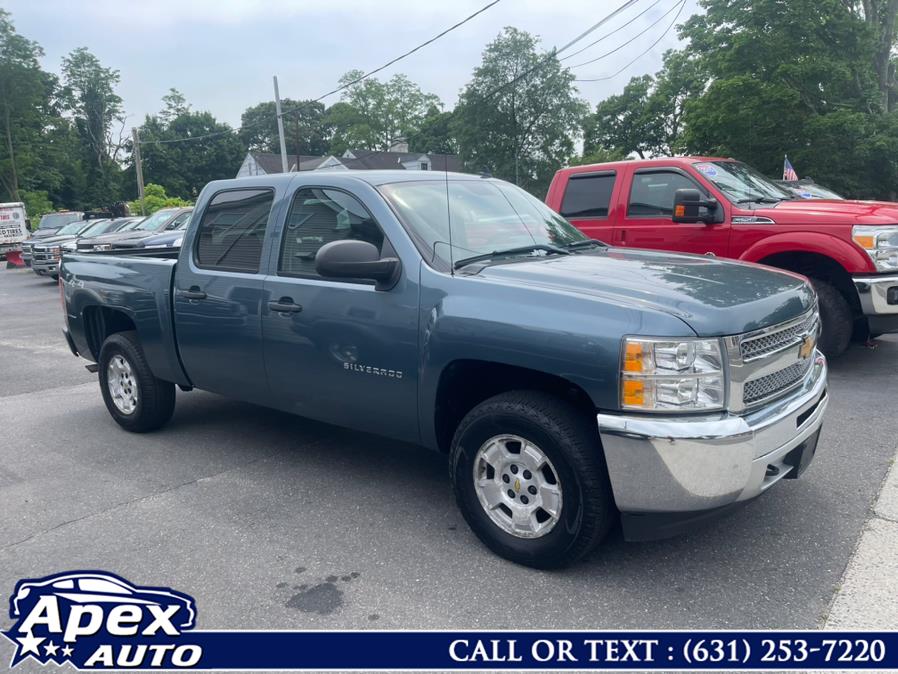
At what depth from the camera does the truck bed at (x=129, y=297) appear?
515cm

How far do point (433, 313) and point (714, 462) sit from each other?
4.78ft

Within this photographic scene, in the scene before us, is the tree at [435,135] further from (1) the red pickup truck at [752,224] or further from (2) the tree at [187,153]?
(1) the red pickup truck at [752,224]

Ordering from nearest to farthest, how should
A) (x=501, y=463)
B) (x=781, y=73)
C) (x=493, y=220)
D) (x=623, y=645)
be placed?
(x=623, y=645) < (x=501, y=463) < (x=493, y=220) < (x=781, y=73)

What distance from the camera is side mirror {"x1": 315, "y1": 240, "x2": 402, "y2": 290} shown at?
3.61m

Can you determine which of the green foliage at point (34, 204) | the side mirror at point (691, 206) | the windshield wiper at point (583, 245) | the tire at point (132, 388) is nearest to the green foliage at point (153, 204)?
the green foliage at point (34, 204)

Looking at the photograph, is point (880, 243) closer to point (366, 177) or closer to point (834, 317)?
point (834, 317)

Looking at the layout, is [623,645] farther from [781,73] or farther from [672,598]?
[781,73]

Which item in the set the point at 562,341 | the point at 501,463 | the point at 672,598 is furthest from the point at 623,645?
the point at 562,341

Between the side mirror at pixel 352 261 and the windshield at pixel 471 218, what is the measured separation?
274 mm

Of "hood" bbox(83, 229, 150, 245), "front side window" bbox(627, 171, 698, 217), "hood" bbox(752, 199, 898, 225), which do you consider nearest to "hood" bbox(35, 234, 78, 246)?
"hood" bbox(83, 229, 150, 245)

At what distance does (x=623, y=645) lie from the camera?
2.87 metres

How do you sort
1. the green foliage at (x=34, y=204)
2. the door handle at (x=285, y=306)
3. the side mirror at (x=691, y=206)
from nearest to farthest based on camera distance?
1. the door handle at (x=285, y=306)
2. the side mirror at (x=691, y=206)
3. the green foliage at (x=34, y=204)

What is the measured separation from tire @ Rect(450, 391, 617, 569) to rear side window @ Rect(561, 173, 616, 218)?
16.7ft

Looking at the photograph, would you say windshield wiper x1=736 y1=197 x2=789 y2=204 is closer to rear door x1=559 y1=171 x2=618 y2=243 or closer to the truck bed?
rear door x1=559 y1=171 x2=618 y2=243
